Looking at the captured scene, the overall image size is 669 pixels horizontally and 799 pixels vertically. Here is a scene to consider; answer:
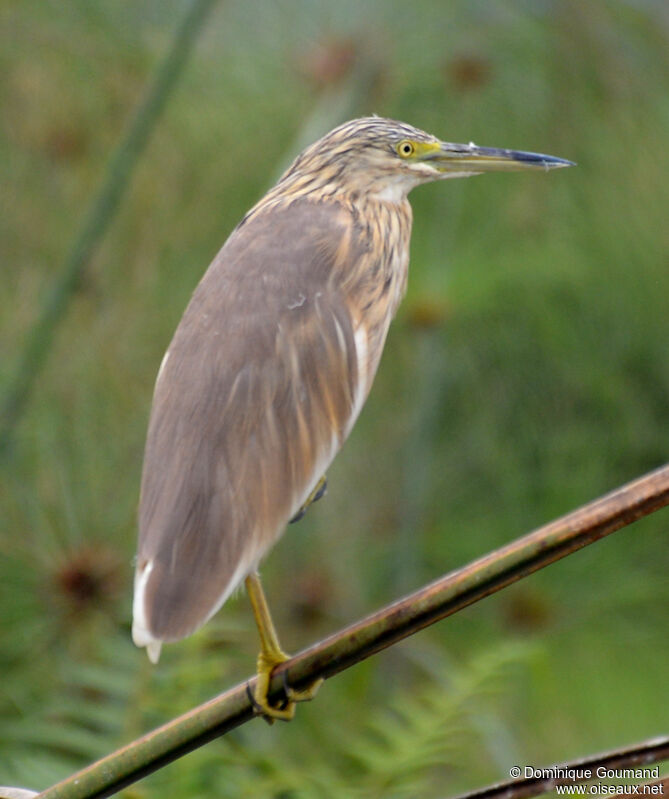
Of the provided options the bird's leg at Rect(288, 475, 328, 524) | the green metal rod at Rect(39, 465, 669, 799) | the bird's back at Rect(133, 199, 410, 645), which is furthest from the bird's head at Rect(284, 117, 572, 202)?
the green metal rod at Rect(39, 465, 669, 799)

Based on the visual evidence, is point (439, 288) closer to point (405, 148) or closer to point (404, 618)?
point (405, 148)

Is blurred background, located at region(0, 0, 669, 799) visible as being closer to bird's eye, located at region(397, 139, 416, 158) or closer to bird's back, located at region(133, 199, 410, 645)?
bird's eye, located at region(397, 139, 416, 158)

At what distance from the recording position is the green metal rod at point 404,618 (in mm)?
786

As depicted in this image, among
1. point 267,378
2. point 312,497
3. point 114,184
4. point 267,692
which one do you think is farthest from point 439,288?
point 267,692

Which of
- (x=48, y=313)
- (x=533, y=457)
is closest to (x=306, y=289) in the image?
(x=48, y=313)

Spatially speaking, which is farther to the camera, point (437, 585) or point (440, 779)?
point (440, 779)

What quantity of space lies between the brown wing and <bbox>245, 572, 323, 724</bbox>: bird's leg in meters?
0.12

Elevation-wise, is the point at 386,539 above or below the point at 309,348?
above

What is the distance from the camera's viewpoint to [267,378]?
3.84ft

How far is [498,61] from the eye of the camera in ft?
8.75

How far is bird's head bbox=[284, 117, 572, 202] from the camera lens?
1.41m

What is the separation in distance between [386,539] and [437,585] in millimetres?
1929

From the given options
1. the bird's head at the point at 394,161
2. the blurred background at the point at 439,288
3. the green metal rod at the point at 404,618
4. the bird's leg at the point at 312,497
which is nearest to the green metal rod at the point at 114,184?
the bird's head at the point at 394,161

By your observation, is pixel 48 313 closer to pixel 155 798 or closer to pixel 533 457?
pixel 155 798
